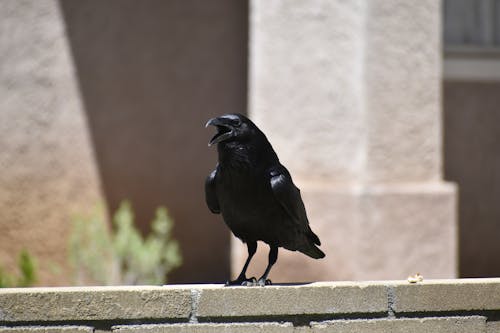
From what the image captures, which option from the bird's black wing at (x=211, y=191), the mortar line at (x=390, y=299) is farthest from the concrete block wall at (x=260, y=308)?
the bird's black wing at (x=211, y=191)

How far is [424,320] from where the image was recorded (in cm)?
346

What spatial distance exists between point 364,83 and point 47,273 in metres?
3.80

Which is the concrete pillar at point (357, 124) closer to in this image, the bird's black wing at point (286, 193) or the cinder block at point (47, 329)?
the bird's black wing at point (286, 193)

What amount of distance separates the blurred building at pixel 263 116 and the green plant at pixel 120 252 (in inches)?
13.9

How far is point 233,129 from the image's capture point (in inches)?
135

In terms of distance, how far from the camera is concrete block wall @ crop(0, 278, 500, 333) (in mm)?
3256

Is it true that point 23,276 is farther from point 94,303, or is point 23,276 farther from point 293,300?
point 293,300

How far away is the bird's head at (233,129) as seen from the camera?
3.41 m

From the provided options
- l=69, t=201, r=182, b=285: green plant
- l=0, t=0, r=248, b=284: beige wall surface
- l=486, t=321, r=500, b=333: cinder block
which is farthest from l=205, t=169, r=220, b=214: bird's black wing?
l=0, t=0, r=248, b=284: beige wall surface

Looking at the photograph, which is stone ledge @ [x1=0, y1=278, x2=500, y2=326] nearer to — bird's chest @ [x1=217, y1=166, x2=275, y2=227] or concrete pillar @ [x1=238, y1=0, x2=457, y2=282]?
bird's chest @ [x1=217, y1=166, x2=275, y2=227]

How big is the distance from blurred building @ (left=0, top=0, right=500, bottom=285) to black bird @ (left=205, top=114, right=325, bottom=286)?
9.76ft

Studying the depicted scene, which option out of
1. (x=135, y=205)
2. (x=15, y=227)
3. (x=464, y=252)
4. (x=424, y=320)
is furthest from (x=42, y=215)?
(x=424, y=320)

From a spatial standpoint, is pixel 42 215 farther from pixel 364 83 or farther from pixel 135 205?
pixel 364 83

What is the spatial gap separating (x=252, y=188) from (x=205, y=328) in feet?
2.31
